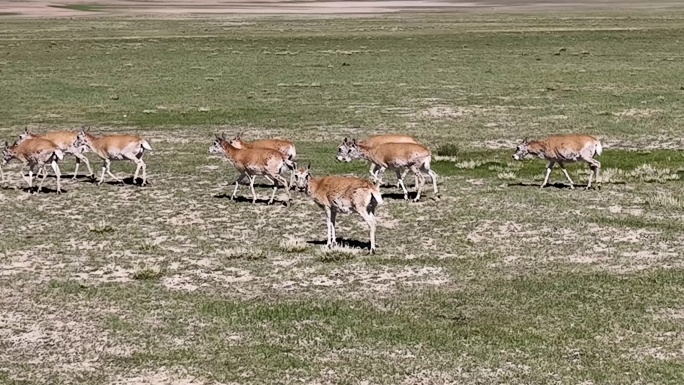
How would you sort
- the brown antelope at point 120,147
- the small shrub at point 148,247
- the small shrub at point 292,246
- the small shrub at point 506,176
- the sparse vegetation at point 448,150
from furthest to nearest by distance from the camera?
the sparse vegetation at point 448,150, the small shrub at point 506,176, the brown antelope at point 120,147, the small shrub at point 148,247, the small shrub at point 292,246

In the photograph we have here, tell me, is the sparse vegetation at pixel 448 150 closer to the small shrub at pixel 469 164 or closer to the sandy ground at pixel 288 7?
the small shrub at pixel 469 164

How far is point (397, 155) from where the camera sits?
1995 cm

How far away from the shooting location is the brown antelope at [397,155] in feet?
65.1

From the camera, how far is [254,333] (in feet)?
40.9

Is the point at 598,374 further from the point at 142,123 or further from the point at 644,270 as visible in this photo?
the point at 142,123

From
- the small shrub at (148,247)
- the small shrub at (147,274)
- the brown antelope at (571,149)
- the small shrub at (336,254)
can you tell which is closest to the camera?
the small shrub at (147,274)

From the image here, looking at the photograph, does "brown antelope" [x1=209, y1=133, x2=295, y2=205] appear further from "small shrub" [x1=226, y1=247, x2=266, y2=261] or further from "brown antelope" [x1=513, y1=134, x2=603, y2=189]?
"brown antelope" [x1=513, y1=134, x2=603, y2=189]

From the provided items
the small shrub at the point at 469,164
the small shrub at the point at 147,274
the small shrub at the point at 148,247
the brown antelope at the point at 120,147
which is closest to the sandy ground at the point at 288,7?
the brown antelope at the point at 120,147

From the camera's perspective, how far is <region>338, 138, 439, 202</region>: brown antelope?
1984cm

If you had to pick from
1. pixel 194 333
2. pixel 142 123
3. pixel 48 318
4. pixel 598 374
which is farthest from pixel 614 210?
pixel 142 123

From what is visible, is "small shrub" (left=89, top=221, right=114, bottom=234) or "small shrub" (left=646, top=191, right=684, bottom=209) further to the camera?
"small shrub" (left=646, top=191, right=684, bottom=209)

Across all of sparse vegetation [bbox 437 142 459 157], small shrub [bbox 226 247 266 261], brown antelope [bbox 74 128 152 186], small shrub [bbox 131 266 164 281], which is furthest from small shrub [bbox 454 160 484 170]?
small shrub [bbox 131 266 164 281]

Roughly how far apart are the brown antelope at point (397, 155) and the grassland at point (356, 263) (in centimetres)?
88

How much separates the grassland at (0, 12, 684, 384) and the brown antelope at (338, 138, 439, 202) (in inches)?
34.7
